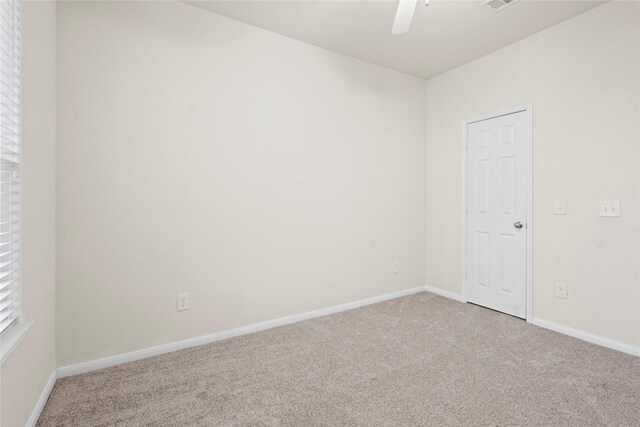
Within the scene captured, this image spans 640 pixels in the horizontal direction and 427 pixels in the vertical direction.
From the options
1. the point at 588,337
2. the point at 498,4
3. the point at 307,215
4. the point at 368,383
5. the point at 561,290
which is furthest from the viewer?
the point at 307,215

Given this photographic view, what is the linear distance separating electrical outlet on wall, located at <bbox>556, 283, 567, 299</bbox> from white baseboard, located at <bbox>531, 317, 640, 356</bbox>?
0.25 m

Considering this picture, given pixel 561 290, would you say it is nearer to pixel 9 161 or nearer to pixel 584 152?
pixel 584 152

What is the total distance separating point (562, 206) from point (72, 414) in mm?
3708

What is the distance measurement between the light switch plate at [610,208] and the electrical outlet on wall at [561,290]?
671 millimetres

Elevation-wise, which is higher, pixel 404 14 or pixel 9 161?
pixel 404 14

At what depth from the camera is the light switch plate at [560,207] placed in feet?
9.17

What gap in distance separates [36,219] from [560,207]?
12.2 feet

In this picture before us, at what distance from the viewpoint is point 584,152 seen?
2.67 metres

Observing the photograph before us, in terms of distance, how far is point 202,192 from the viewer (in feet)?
8.47

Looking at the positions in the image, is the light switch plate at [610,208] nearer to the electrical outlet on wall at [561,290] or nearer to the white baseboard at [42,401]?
the electrical outlet on wall at [561,290]

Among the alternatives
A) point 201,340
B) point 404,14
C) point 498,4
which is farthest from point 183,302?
point 498,4

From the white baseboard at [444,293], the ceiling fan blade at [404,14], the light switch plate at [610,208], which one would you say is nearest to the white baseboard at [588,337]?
the white baseboard at [444,293]

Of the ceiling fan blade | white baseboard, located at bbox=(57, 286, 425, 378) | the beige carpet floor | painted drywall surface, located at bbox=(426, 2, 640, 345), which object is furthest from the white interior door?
the ceiling fan blade

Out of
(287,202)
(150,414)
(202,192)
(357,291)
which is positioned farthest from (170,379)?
(357,291)
